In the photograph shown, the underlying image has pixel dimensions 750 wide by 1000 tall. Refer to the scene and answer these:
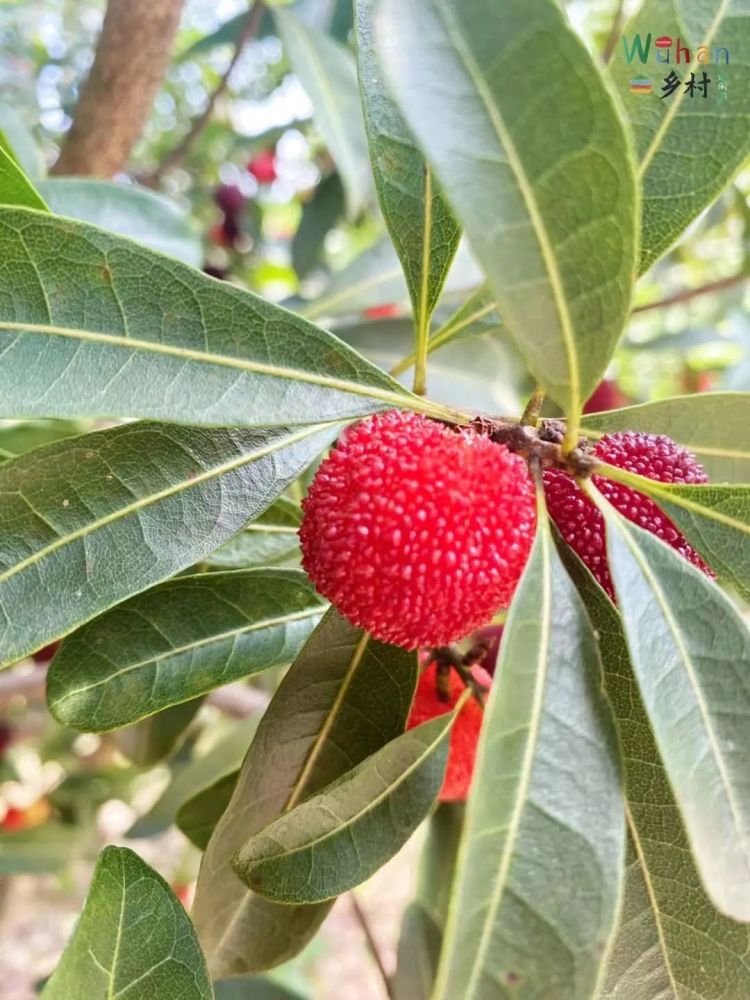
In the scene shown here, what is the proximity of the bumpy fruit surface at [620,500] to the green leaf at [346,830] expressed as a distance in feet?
0.47

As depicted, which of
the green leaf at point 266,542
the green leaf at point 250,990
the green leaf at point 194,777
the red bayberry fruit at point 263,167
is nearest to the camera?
the green leaf at point 266,542

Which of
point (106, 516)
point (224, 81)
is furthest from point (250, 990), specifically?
point (224, 81)

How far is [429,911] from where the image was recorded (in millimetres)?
968

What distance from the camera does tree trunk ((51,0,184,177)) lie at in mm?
954

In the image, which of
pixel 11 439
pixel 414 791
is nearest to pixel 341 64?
pixel 11 439

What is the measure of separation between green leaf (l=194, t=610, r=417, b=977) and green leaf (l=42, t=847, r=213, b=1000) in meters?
0.05

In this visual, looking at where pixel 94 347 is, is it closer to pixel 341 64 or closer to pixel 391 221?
pixel 391 221

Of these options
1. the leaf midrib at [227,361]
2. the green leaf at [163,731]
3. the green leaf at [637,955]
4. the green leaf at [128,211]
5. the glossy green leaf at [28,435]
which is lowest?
the green leaf at [163,731]

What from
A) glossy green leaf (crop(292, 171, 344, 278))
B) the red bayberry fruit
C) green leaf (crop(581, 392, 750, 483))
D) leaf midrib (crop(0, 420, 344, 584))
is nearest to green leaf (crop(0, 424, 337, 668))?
leaf midrib (crop(0, 420, 344, 584))

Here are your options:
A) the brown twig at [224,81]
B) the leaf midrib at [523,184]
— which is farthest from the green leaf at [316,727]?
the brown twig at [224,81]

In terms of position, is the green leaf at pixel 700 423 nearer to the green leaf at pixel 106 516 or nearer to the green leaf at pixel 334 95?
the green leaf at pixel 106 516

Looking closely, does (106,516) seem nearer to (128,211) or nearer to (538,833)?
(538,833)

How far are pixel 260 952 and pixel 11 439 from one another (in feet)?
1.75

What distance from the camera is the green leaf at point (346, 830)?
0.47 metres
